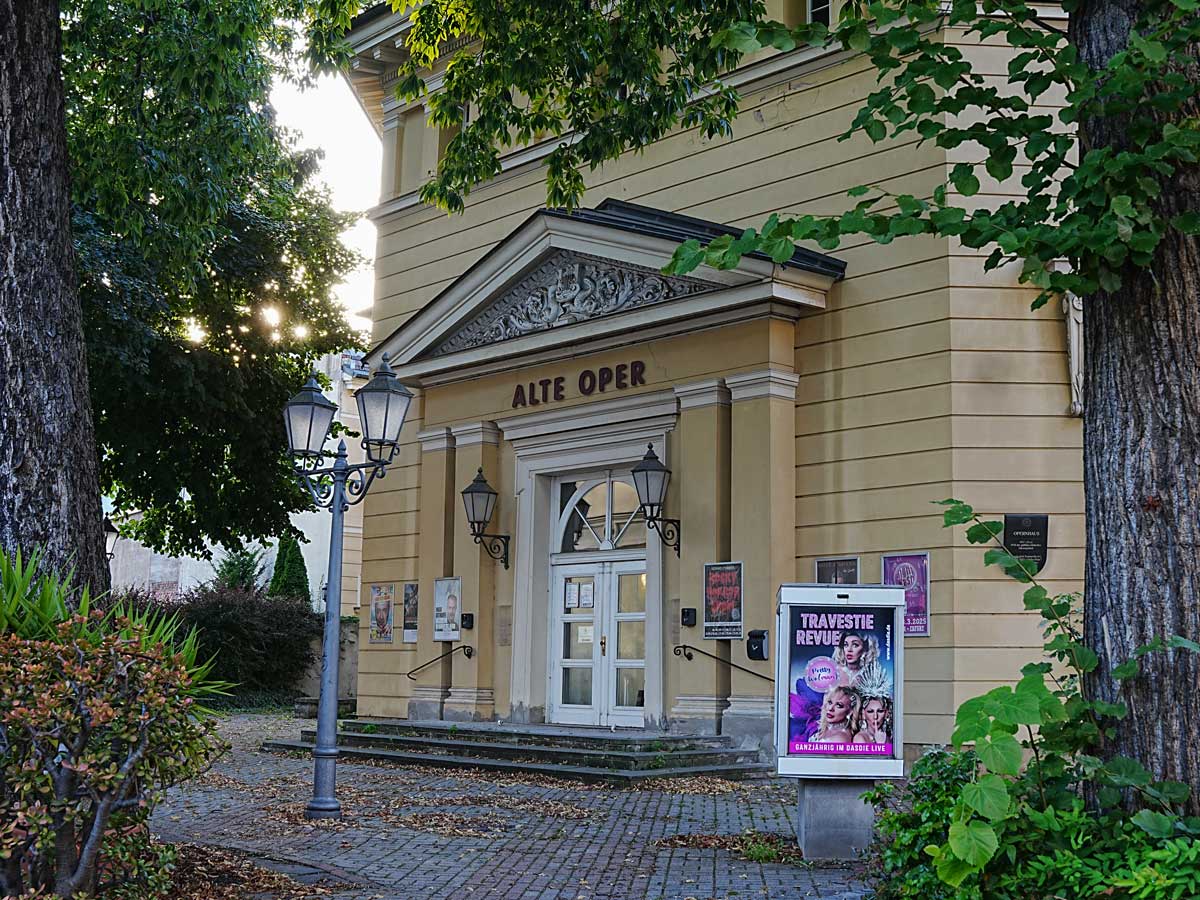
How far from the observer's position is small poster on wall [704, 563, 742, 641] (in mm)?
14344

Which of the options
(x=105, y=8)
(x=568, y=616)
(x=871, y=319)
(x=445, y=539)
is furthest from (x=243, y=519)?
(x=871, y=319)

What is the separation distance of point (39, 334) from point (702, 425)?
29.1 ft

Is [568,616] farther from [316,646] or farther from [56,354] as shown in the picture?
[316,646]

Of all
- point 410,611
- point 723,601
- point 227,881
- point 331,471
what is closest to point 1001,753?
point 227,881

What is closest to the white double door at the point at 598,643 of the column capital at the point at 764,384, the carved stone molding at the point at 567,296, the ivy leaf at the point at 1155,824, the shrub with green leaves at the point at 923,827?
the column capital at the point at 764,384

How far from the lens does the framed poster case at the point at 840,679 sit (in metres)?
8.17

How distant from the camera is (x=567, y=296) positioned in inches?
644

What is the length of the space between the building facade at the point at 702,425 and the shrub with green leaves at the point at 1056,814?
7762 mm

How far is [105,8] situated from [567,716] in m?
9.83

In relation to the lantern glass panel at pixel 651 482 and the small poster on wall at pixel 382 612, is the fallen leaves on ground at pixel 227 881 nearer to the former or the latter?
the lantern glass panel at pixel 651 482

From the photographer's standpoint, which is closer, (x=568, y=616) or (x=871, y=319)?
(x=871, y=319)

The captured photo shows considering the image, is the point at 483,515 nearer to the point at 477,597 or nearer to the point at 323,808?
the point at 477,597

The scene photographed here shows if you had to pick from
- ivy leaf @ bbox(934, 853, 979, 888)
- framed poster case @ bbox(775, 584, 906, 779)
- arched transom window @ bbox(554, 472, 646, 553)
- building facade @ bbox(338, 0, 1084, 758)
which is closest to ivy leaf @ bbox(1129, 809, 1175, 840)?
ivy leaf @ bbox(934, 853, 979, 888)

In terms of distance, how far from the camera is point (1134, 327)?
5.60 m
